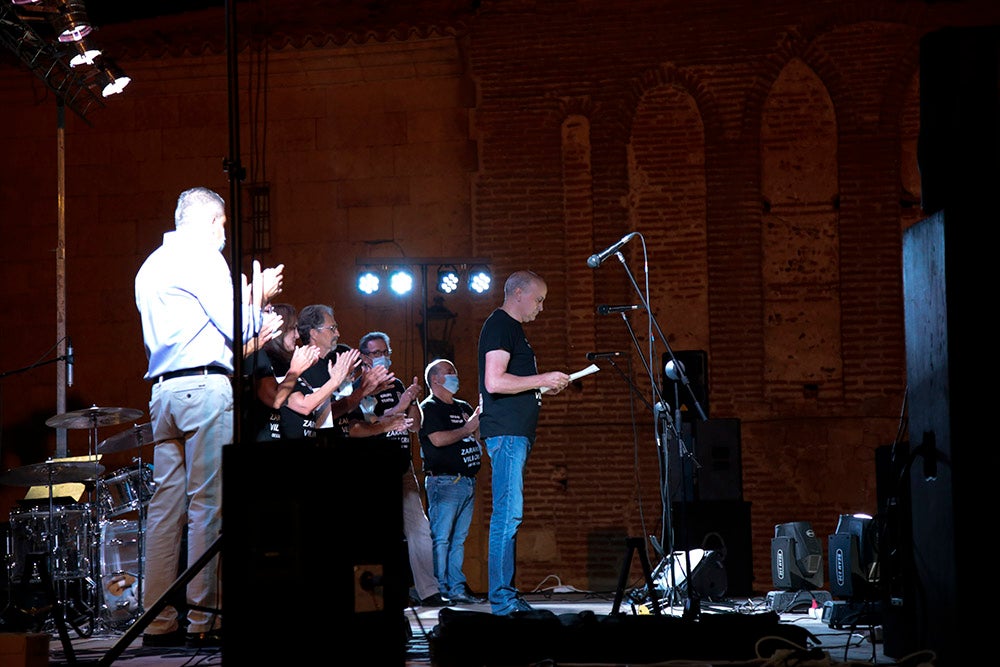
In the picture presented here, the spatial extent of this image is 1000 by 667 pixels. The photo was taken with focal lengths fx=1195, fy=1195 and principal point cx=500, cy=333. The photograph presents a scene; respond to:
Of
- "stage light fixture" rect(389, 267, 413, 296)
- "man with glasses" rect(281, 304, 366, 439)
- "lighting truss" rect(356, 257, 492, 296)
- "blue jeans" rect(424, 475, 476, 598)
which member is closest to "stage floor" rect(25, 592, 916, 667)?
"man with glasses" rect(281, 304, 366, 439)

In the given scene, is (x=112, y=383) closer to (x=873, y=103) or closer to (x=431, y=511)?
(x=431, y=511)

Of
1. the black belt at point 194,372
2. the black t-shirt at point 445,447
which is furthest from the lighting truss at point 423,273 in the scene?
the black belt at point 194,372

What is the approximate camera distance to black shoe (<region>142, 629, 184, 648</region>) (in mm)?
5172

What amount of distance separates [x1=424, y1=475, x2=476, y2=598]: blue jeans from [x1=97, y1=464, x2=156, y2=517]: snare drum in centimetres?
220

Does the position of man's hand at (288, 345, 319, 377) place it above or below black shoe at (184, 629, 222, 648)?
above

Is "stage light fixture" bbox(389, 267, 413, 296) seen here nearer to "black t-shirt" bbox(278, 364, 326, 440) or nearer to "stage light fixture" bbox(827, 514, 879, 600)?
"black t-shirt" bbox(278, 364, 326, 440)

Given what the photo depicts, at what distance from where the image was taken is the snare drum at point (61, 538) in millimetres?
8477

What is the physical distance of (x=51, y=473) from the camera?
A: 838cm

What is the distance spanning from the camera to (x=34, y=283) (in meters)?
12.1

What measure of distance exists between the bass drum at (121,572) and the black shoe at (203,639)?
2330mm

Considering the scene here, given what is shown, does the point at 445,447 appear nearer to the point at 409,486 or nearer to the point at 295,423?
the point at 409,486

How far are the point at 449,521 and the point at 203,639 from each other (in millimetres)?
4681

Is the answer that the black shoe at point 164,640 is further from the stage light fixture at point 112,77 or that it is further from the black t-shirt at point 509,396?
the stage light fixture at point 112,77

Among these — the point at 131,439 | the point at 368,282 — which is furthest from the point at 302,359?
the point at 368,282
